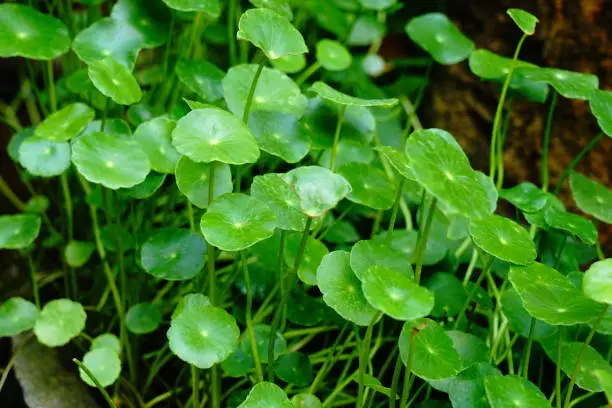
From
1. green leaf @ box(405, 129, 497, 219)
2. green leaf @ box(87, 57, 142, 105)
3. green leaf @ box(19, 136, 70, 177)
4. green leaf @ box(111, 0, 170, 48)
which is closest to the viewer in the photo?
green leaf @ box(405, 129, 497, 219)

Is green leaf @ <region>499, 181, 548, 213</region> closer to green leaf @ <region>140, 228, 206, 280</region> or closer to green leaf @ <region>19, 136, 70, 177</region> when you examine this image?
green leaf @ <region>140, 228, 206, 280</region>

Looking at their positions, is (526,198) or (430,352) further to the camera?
(526,198)

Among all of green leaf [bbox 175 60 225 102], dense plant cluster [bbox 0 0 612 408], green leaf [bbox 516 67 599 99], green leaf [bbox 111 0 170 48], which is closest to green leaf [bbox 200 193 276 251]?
dense plant cluster [bbox 0 0 612 408]

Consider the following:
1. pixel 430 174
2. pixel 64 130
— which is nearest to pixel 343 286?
pixel 430 174

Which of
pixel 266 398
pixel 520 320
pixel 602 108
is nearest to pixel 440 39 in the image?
pixel 602 108

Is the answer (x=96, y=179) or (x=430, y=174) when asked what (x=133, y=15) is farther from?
A: (x=430, y=174)

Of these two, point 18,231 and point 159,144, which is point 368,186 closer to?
point 159,144

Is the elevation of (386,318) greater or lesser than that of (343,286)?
lesser
